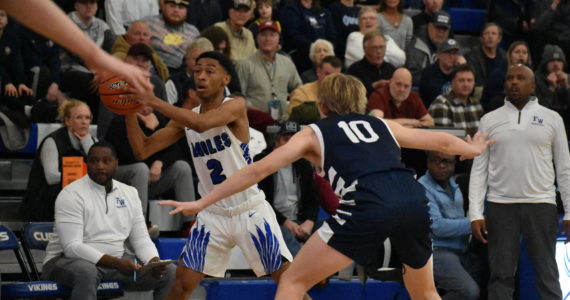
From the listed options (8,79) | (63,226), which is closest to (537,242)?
(63,226)

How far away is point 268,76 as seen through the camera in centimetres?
1051

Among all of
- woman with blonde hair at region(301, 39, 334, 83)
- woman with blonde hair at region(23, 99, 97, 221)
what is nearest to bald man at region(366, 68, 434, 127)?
woman with blonde hair at region(301, 39, 334, 83)

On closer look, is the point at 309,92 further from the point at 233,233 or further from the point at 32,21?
the point at 32,21

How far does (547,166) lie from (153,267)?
3.60 meters

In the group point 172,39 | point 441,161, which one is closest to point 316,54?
point 172,39

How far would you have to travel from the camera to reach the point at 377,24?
12031mm

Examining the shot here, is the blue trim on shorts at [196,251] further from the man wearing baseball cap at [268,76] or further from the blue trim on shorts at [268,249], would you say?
the man wearing baseball cap at [268,76]

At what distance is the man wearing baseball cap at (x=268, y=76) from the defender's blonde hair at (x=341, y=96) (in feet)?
16.1

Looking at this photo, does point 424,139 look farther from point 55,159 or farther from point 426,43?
point 426,43

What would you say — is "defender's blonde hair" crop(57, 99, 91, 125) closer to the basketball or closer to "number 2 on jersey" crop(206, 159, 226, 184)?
the basketball

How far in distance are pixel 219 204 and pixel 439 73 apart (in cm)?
548

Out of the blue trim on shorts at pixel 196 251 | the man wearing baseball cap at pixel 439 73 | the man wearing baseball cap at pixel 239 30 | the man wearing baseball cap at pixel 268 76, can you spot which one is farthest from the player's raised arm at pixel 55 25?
the man wearing baseball cap at pixel 439 73

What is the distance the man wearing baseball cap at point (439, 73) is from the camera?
36.4 ft

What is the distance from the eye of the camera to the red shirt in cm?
994
